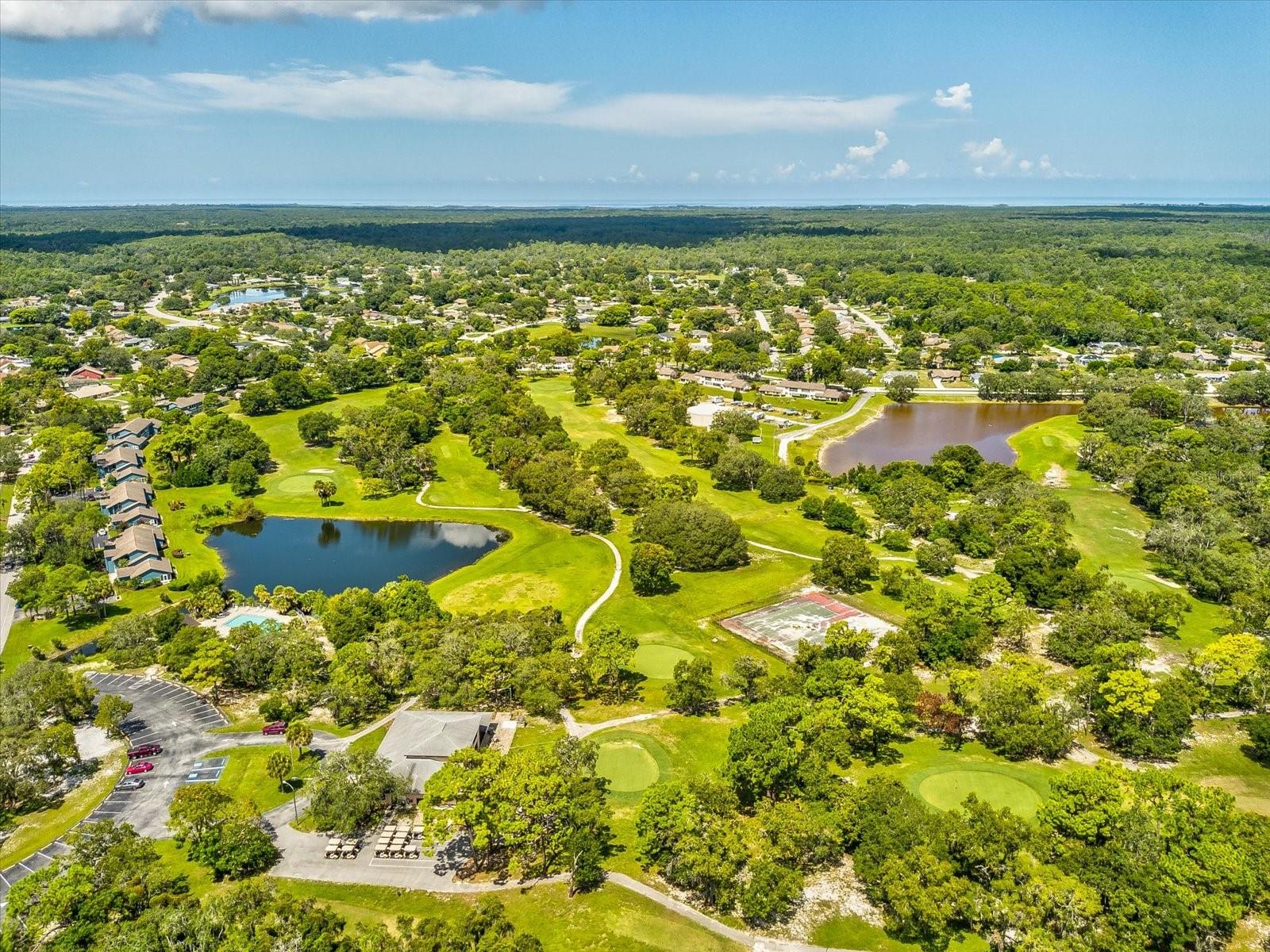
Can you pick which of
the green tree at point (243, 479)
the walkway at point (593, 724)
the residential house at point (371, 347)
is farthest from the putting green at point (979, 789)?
the residential house at point (371, 347)

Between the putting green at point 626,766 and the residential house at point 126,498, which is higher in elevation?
the residential house at point 126,498

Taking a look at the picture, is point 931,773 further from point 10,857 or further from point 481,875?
point 10,857

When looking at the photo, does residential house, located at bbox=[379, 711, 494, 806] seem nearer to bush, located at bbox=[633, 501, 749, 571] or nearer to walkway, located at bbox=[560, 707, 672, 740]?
walkway, located at bbox=[560, 707, 672, 740]

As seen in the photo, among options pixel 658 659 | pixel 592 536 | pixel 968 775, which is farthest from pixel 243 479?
pixel 968 775

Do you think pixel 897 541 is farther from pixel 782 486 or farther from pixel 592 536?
pixel 592 536

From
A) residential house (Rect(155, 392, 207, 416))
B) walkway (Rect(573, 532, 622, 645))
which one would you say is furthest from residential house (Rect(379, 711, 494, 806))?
residential house (Rect(155, 392, 207, 416))

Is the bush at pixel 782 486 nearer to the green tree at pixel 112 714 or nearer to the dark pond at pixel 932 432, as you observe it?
the dark pond at pixel 932 432

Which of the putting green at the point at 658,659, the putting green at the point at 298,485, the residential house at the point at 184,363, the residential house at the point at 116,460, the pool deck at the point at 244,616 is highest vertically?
the residential house at the point at 184,363
